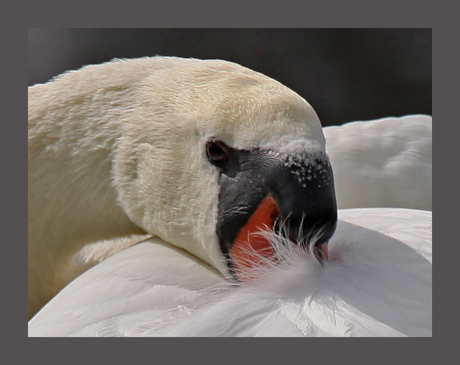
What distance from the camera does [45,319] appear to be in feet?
4.77

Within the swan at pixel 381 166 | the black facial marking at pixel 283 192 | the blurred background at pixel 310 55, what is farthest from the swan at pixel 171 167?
the swan at pixel 381 166

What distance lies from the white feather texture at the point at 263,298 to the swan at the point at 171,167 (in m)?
0.06

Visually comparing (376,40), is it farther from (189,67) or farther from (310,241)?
(310,241)

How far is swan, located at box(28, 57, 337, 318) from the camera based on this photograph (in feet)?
4.72

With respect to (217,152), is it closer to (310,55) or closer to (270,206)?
(270,206)

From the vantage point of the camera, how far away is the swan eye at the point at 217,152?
5.05 ft

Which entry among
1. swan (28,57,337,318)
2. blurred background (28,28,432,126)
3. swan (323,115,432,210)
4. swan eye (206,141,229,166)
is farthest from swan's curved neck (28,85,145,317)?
swan (323,115,432,210)

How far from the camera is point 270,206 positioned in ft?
4.70

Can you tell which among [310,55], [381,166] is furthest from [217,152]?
[310,55]

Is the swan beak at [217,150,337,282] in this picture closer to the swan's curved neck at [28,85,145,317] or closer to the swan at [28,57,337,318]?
the swan at [28,57,337,318]

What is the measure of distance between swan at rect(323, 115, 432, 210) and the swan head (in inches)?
29.3

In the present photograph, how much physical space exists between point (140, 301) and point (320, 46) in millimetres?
1822

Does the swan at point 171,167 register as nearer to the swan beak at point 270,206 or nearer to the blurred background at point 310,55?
the swan beak at point 270,206

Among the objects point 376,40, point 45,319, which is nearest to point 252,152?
point 45,319
